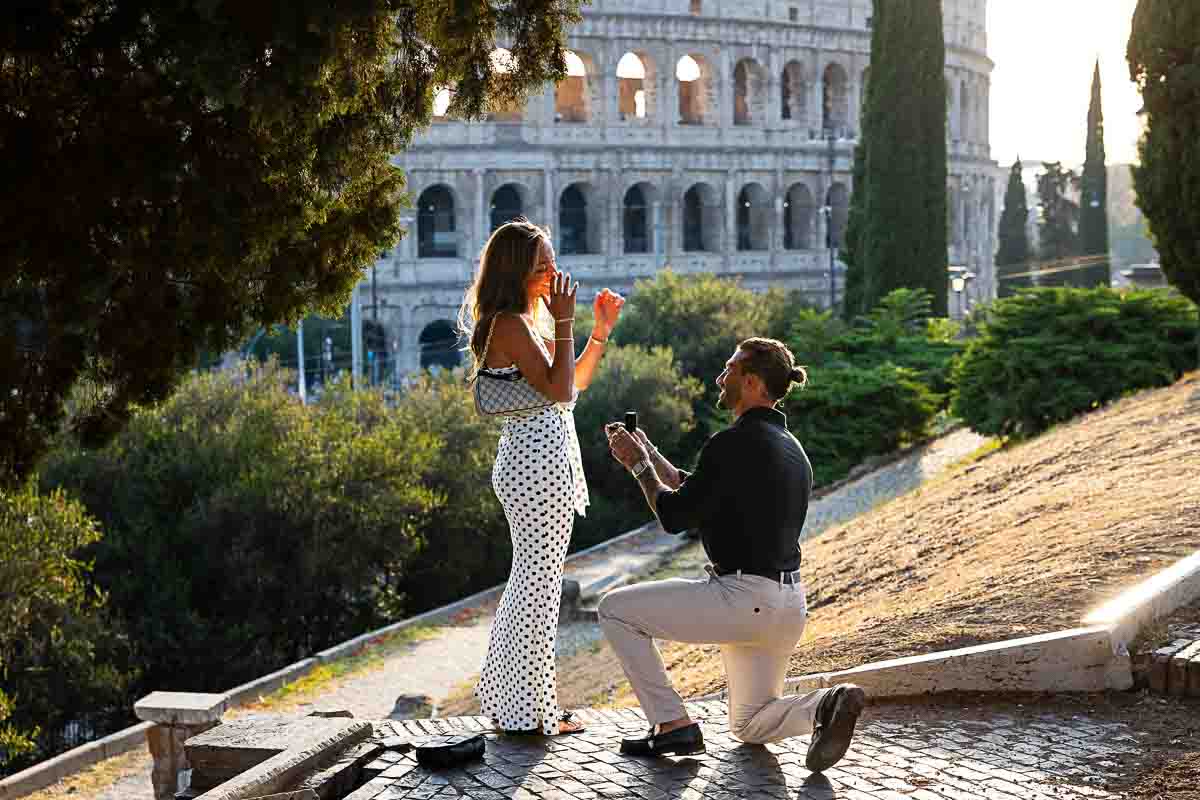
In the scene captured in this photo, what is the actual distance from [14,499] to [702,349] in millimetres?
19150

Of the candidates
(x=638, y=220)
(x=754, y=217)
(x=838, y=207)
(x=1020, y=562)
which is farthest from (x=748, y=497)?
(x=838, y=207)

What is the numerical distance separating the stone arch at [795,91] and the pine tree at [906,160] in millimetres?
23893

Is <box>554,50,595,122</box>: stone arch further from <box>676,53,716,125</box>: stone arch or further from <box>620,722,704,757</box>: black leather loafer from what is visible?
<box>620,722,704,757</box>: black leather loafer

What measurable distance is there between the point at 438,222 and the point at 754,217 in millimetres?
11355

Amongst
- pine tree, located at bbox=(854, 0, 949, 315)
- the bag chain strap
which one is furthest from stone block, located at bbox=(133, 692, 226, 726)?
pine tree, located at bbox=(854, 0, 949, 315)

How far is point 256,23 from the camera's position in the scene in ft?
18.9

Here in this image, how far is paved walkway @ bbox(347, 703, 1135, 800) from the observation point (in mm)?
5629

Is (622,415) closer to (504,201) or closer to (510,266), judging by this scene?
(510,266)

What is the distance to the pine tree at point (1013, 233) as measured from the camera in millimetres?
55688

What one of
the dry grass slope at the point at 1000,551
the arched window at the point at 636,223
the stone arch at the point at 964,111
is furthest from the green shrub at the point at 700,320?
the stone arch at the point at 964,111

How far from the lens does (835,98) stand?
57750 mm

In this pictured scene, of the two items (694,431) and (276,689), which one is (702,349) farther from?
(276,689)

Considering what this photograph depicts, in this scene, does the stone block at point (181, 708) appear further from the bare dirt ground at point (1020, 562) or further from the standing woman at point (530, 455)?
the bare dirt ground at point (1020, 562)

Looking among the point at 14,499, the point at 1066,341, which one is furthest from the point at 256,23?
the point at 1066,341
